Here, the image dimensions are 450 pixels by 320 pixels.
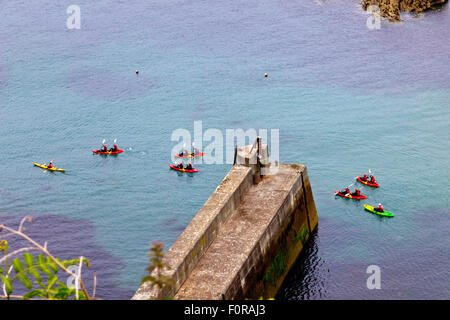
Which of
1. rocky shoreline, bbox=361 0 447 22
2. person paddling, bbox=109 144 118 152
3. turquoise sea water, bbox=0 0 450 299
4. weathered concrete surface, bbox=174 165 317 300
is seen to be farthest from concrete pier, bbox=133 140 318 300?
rocky shoreline, bbox=361 0 447 22

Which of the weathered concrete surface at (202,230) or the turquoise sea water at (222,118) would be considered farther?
the turquoise sea water at (222,118)

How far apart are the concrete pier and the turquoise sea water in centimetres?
310

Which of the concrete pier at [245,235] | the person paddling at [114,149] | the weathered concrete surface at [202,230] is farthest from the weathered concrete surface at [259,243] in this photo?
the person paddling at [114,149]

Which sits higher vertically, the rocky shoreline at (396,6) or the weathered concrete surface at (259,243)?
the rocky shoreline at (396,6)

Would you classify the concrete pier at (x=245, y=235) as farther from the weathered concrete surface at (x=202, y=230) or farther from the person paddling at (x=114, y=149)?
the person paddling at (x=114, y=149)

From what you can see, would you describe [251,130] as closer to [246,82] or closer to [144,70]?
[246,82]

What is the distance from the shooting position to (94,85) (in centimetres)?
10444

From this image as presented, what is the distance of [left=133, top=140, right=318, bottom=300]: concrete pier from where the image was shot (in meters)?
43.1

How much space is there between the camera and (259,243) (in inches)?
1908

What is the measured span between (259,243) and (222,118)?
1758 inches

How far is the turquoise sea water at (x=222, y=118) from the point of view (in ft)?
202

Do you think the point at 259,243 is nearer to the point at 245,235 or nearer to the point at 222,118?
the point at 245,235

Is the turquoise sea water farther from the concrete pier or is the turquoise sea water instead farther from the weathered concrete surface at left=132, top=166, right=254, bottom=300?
the weathered concrete surface at left=132, top=166, right=254, bottom=300

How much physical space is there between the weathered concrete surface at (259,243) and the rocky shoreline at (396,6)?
7238 centimetres
